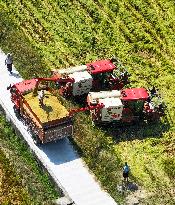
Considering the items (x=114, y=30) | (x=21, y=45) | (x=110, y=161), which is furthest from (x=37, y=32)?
(x=110, y=161)

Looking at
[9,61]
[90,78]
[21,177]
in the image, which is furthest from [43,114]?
[9,61]

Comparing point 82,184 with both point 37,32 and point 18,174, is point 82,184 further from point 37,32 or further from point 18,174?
point 37,32

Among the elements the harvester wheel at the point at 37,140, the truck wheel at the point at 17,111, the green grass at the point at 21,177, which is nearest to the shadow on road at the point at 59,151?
the harvester wheel at the point at 37,140

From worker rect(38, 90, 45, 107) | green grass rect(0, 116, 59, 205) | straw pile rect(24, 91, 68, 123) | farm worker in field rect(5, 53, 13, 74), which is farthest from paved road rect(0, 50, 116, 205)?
farm worker in field rect(5, 53, 13, 74)

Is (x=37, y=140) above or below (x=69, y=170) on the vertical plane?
above

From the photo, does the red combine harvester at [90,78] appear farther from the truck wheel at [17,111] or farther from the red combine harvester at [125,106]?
the truck wheel at [17,111]

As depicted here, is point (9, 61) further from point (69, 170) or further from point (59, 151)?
point (69, 170)
